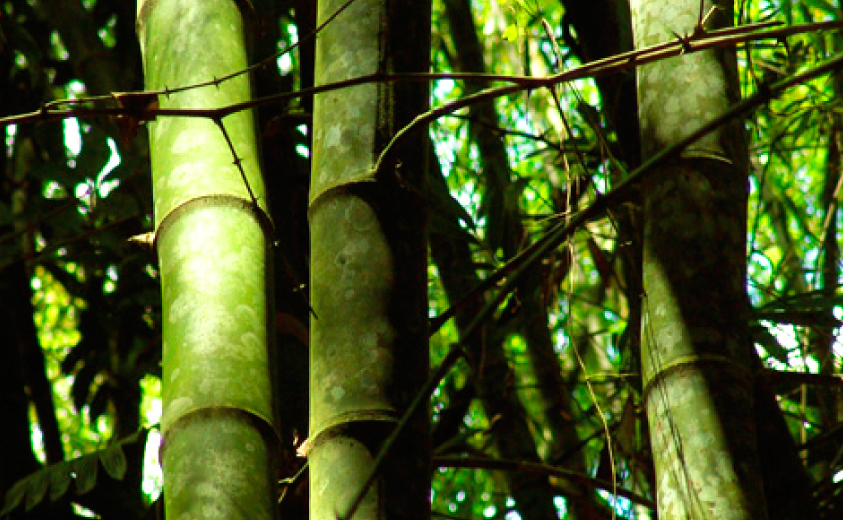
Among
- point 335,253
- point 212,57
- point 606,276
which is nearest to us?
point 335,253

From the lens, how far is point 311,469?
0.88 meters

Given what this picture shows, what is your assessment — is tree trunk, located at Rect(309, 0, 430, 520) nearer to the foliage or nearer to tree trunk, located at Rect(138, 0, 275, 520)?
tree trunk, located at Rect(138, 0, 275, 520)

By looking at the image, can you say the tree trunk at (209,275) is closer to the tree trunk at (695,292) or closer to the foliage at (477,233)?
the foliage at (477,233)

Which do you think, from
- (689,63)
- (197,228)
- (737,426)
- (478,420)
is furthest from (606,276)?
(478,420)

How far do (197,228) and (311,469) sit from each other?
0.23 metres

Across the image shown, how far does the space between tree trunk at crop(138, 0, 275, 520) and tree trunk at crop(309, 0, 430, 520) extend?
5 centimetres

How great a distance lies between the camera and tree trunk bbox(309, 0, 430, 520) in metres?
0.85

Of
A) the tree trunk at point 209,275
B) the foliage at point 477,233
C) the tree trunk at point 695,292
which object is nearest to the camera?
the tree trunk at point 209,275

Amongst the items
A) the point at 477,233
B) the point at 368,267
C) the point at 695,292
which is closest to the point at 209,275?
the point at 368,267

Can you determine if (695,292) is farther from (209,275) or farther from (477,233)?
(477,233)

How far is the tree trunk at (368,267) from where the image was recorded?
85 centimetres

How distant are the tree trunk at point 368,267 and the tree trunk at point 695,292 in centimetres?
25

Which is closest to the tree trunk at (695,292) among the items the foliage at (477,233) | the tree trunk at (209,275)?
the foliage at (477,233)

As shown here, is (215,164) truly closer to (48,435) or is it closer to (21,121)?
(21,121)
